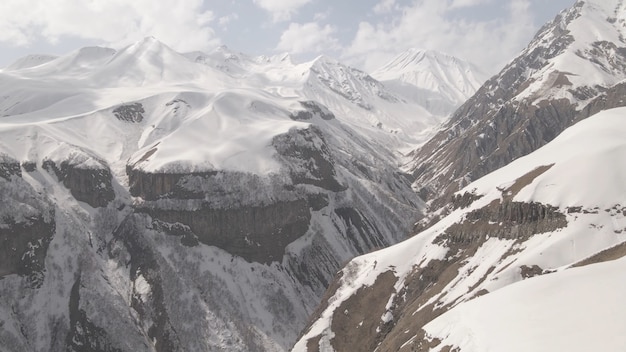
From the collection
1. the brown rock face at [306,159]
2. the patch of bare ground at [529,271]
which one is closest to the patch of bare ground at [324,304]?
the patch of bare ground at [529,271]

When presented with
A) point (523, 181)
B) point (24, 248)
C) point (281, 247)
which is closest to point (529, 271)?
point (523, 181)

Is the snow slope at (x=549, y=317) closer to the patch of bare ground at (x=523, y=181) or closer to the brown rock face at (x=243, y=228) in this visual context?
the patch of bare ground at (x=523, y=181)

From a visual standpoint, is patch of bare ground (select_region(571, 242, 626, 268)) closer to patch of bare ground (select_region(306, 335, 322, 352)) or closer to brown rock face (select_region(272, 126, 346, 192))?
patch of bare ground (select_region(306, 335, 322, 352))

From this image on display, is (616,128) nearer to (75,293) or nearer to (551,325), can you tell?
(551,325)

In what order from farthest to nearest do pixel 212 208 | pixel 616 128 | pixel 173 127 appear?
pixel 173 127 < pixel 212 208 < pixel 616 128

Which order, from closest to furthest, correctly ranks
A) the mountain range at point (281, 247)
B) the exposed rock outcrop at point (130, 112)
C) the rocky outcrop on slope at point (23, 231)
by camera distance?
1. the mountain range at point (281, 247)
2. the rocky outcrop on slope at point (23, 231)
3. the exposed rock outcrop at point (130, 112)

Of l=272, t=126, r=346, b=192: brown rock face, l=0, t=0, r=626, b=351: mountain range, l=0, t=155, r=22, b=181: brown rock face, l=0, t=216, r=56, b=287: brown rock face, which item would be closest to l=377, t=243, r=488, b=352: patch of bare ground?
l=0, t=0, r=626, b=351: mountain range

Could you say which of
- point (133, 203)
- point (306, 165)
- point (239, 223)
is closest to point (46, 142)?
point (133, 203)

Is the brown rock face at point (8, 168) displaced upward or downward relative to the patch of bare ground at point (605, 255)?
upward
